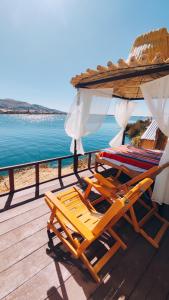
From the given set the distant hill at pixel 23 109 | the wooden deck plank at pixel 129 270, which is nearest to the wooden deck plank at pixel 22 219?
the wooden deck plank at pixel 129 270

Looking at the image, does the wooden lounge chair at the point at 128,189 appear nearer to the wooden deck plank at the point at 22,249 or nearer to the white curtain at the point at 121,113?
the wooden deck plank at the point at 22,249

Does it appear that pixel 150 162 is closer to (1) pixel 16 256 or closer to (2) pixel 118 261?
(2) pixel 118 261

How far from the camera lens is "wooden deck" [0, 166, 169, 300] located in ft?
3.72

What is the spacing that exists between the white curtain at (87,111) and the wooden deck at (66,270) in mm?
2115

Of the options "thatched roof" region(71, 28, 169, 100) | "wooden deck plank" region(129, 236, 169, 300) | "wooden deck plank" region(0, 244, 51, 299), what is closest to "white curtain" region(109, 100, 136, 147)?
"thatched roof" region(71, 28, 169, 100)

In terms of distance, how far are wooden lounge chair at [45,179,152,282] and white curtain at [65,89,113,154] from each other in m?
1.71

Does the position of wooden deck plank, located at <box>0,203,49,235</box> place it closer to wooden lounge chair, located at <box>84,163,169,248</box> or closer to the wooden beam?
wooden lounge chair, located at <box>84,163,169,248</box>

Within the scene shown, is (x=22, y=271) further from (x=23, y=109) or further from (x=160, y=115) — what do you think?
(x=23, y=109)

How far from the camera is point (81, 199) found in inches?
72.9

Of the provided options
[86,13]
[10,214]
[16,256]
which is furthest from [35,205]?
[86,13]

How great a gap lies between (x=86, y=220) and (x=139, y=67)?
7.02ft

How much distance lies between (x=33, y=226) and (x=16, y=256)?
1.34 feet

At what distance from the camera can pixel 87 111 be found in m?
3.13

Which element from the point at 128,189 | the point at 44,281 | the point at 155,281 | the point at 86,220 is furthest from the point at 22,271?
the point at 128,189
